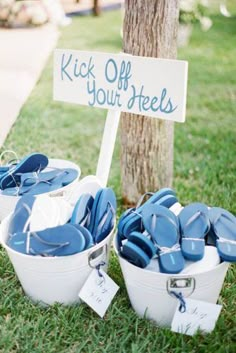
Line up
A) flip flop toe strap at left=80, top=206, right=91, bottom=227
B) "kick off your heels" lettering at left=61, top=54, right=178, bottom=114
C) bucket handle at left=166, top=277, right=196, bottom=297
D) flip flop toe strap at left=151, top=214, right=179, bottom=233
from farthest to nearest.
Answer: "kick off your heels" lettering at left=61, top=54, right=178, bottom=114, flip flop toe strap at left=80, top=206, right=91, bottom=227, flip flop toe strap at left=151, top=214, right=179, bottom=233, bucket handle at left=166, top=277, right=196, bottom=297

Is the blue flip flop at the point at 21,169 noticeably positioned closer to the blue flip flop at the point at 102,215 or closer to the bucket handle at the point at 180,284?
the blue flip flop at the point at 102,215

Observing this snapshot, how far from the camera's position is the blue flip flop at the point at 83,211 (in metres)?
1.74

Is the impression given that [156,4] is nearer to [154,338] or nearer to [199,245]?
[199,245]

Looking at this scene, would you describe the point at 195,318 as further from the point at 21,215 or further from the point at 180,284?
the point at 21,215

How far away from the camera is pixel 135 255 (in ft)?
5.13

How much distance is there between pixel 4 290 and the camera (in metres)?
1.85

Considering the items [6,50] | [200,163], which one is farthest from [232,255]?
[6,50]

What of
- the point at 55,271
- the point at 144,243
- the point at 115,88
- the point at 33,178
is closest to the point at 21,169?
the point at 33,178

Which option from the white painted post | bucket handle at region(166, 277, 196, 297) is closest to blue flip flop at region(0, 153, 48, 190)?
the white painted post

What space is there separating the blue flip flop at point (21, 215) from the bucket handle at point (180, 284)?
51 cm

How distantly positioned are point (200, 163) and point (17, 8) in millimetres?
5223

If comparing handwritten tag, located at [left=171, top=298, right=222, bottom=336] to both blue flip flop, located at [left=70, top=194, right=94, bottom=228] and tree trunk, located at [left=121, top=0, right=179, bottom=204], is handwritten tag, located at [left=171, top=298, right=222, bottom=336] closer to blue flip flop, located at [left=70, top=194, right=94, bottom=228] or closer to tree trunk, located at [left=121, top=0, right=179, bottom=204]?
blue flip flop, located at [left=70, top=194, right=94, bottom=228]

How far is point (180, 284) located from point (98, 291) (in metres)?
0.29

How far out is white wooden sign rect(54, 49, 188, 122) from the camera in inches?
73.0
